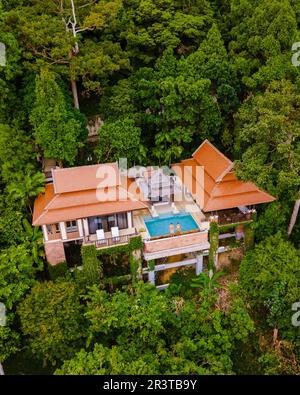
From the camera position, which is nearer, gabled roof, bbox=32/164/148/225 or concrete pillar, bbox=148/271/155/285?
gabled roof, bbox=32/164/148/225

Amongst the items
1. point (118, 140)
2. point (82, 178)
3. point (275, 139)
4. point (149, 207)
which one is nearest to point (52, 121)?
point (82, 178)

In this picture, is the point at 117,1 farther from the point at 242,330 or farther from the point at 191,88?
the point at 242,330

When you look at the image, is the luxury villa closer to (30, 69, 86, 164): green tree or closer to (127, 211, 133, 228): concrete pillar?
(127, 211, 133, 228): concrete pillar

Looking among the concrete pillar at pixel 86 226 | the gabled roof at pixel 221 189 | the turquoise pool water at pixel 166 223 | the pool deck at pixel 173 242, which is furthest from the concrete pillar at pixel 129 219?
the gabled roof at pixel 221 189

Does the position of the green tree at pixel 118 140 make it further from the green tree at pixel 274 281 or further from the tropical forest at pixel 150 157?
the green tree at pixel 274 281

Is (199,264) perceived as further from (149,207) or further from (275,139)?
(275,139)

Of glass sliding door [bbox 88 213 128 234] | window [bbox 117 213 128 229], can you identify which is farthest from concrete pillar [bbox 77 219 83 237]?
window [bbox 117 213 128 229]
